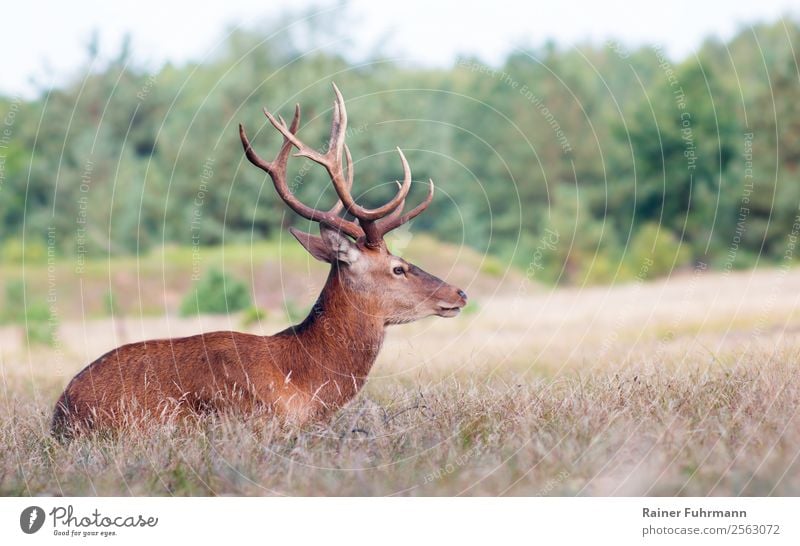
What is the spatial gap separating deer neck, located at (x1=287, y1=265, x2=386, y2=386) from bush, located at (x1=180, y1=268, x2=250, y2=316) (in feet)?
50.7

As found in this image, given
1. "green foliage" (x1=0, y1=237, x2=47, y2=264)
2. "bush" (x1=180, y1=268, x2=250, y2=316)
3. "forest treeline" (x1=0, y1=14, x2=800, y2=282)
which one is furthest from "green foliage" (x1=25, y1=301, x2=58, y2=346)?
"green foliage" (x1=0, y1=237, x2=47, y2=264)

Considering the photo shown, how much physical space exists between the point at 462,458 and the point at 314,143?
26.9m

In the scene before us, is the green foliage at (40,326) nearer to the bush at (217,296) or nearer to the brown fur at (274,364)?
the bush at (217,296)

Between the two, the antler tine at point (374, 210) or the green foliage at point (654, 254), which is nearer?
the antler tine at point (374, 210)

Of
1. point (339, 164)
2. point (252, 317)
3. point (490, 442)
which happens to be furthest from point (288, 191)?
point (252, 317)

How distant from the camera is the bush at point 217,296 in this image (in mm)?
24484

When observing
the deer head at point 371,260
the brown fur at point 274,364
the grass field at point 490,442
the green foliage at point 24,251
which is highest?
the green foliage at point 24,251

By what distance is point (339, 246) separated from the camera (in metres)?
8.49

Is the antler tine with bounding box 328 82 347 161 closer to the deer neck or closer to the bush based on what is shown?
the deer neck

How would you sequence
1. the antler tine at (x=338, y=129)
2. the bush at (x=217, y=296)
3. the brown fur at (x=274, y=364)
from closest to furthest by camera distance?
1. the brown fur at (x=274, y=364)
2. the antler tine at (x=338, y=129)
3. the bush at (x=217, y=296)

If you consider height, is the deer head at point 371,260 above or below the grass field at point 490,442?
above

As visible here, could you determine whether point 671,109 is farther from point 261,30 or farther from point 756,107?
point 261,30

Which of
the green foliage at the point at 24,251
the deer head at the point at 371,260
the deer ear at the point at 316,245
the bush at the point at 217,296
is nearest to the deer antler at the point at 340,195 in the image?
the deer head at the point at 371,260

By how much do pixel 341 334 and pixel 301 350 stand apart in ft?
1.16
